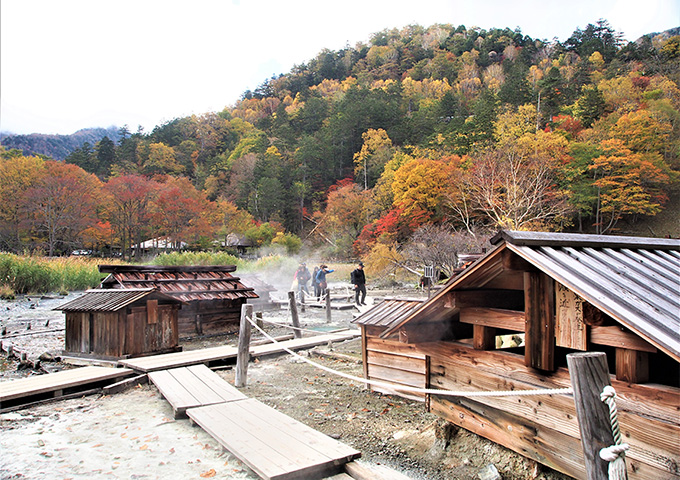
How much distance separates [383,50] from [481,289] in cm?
13013

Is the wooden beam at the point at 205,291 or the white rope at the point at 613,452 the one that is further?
the wooden beam at the point at 205,291

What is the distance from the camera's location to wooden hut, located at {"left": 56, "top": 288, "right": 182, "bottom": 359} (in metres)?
8.70

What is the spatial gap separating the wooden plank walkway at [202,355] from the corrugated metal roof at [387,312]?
356 cm

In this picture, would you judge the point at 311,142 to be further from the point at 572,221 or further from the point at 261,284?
the point at 261,284

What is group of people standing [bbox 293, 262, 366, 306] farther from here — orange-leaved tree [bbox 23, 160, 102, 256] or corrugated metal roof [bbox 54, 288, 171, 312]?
orange-leaved tree [bbox 23, 160, 102, 256]

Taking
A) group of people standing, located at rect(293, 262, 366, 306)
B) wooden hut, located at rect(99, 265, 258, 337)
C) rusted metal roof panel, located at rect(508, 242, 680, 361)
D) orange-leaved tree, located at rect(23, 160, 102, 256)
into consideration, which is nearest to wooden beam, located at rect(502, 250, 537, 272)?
rusted metal roof panel, located at rect(508, 242, 680, 361)

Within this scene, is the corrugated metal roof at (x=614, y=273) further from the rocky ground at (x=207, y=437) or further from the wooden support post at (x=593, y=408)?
the rocky ground at (x=207, y=437)

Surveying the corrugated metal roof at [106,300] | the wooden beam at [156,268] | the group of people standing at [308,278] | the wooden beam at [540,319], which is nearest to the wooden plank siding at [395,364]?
the wooden beam at [540,319]

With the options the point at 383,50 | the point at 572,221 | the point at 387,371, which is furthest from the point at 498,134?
the point at 383,50

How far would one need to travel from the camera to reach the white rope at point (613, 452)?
1.93m

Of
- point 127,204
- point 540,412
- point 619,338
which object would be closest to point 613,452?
point 619,338

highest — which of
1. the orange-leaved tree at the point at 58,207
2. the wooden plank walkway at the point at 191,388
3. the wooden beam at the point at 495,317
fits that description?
the orange-leaved tree at the point at 58,207

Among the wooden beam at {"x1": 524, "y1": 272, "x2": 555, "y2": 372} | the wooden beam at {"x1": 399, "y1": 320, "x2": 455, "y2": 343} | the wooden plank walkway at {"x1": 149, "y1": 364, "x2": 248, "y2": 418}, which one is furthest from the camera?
the wooden plank walkway at {"x1": 149, "y1": 364, "x2": 248, "y2": 418}

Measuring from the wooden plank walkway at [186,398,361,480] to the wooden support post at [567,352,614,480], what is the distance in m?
2.59
